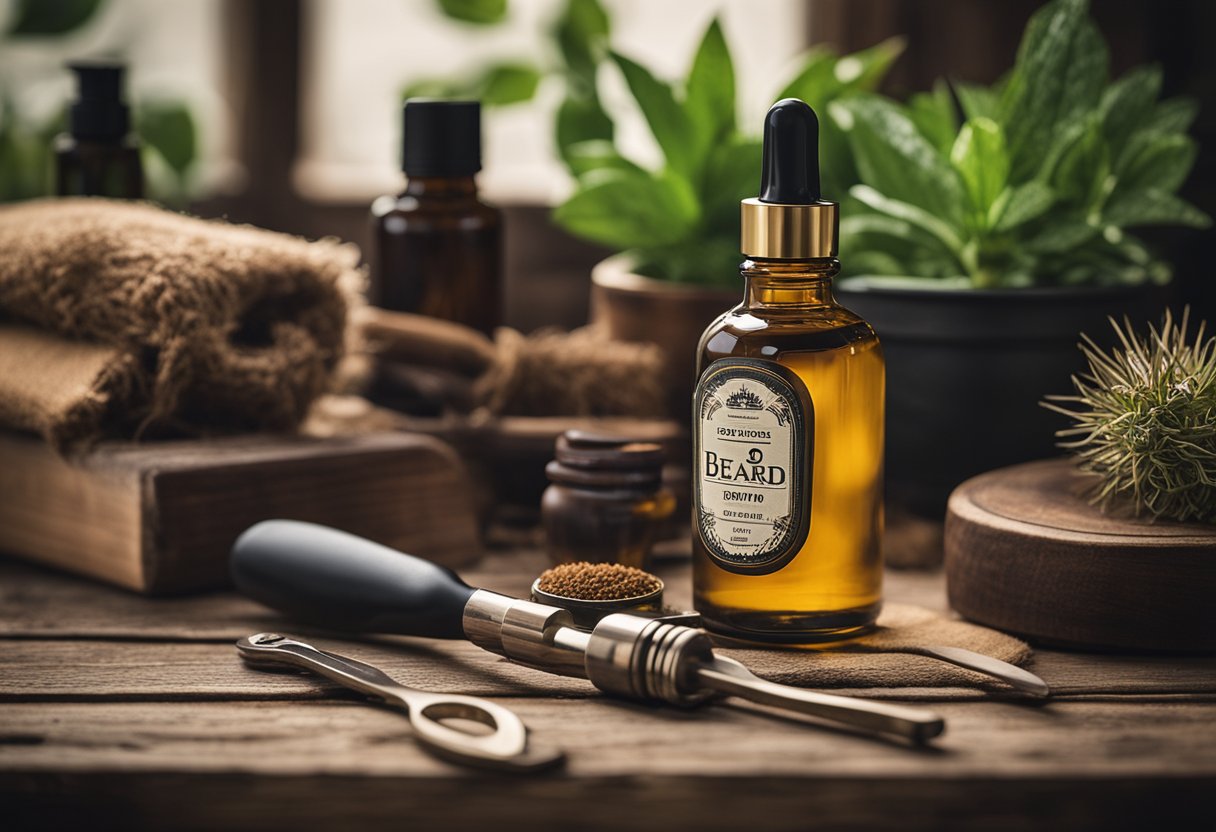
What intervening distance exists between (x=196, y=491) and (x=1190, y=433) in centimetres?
61

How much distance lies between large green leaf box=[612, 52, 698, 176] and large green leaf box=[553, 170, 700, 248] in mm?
17

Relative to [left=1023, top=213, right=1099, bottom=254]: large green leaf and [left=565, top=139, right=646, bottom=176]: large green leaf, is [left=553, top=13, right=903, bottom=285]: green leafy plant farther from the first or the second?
[left=1023, top=213, right=1099, bottom=254]: large green leaf

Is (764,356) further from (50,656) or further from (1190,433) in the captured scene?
(50,656)

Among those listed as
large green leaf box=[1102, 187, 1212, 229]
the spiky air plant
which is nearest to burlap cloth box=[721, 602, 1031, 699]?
the spiky air plant

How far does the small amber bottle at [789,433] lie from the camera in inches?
28.0

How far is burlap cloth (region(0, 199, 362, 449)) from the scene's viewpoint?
0.89m

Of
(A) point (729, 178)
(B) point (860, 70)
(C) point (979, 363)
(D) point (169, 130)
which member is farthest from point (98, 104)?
(C) point (979, 363)

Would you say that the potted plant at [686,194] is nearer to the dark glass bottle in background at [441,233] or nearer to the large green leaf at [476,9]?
the dark glass bottle in background at [441,233]

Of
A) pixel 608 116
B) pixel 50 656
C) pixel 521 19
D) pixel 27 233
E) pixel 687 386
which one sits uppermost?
pixel 521 19

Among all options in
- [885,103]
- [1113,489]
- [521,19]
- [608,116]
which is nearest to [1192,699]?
[1113,489]

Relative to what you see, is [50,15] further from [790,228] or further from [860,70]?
[790,228]

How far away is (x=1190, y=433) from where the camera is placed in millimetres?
753

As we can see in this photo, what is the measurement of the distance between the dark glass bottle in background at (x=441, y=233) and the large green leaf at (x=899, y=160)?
0.30 m

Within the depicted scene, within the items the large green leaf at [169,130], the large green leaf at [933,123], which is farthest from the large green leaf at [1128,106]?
the large green leaf at [169,130]
